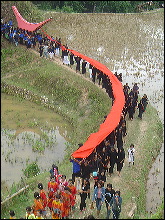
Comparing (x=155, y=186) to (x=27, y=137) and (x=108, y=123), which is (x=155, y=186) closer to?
(x=108, y=123)

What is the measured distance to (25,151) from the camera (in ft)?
47.5

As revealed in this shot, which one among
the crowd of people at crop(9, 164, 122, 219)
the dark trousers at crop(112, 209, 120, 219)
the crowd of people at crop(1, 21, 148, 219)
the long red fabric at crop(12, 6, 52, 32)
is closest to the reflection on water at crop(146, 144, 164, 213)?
the crowd of people at crop(1, 21, 148, 219)

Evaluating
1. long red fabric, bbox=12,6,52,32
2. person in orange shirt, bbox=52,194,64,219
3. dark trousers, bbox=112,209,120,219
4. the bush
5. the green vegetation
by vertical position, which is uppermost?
long red fabric, bbox=12,6,52,32

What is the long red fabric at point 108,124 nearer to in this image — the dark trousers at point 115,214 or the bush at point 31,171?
the dark trousers at point 115,214

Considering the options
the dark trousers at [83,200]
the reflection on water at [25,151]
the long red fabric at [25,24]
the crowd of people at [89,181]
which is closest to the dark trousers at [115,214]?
the crowd of people at [89,181]

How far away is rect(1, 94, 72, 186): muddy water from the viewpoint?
13.6m

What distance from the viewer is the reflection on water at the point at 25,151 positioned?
13227mm

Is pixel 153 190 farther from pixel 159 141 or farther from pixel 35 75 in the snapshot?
pixel 35 75

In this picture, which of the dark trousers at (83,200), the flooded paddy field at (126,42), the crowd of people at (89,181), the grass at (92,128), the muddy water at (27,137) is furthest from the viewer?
the flooded paddy field at (126,42)

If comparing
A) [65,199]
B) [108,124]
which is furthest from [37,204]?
[108,124]

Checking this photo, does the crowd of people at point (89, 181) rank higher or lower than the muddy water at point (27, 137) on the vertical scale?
higher

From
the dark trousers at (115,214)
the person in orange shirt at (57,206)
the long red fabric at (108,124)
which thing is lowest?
the dark trousers at (115,214)

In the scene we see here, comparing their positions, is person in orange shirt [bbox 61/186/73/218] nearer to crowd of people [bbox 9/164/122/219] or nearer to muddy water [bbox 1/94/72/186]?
crowd of people [bbox 9/164/122/219]

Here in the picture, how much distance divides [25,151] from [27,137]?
3.52ft
